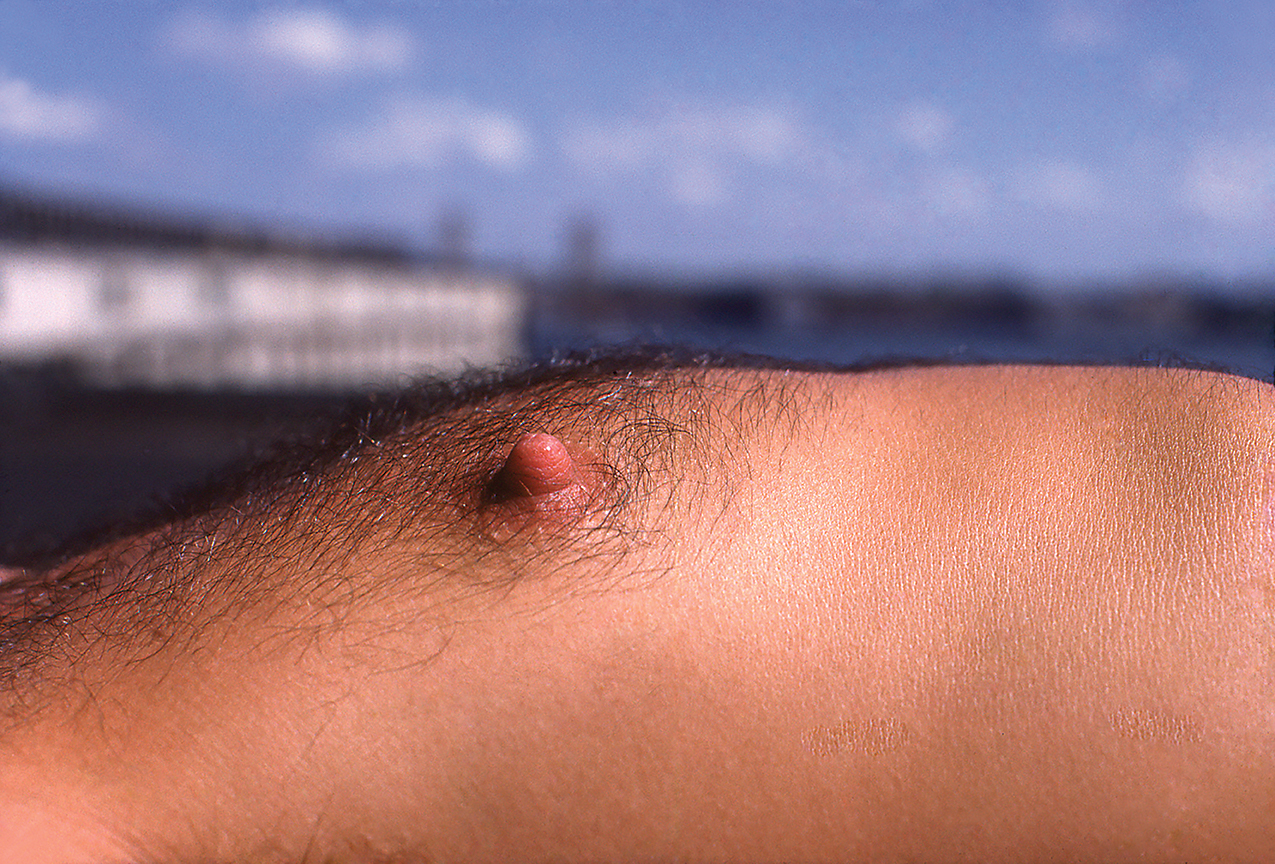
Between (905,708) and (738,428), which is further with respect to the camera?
(738,428)

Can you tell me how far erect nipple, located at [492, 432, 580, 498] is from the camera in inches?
48.8

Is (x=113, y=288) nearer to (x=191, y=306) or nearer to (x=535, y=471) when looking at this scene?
(x=191, y=306)

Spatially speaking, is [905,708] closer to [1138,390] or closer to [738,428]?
[738,428]

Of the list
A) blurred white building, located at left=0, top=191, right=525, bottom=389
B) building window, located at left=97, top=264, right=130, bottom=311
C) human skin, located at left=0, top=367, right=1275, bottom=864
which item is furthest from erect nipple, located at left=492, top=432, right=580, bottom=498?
building window, located at left=97, top=264, right=130, bottom=311

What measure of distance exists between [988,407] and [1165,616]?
0.38 metres

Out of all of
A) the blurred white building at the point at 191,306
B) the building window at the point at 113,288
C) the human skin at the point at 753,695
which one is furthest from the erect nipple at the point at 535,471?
the building window at the point at 113,288

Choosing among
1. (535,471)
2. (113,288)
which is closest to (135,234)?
(113,288)

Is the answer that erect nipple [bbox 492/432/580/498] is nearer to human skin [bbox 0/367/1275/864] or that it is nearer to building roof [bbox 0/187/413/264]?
human skin [bbox 0/367/1275/864]

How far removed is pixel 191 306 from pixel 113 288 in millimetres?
1934

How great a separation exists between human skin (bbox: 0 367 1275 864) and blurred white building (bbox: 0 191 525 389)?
1081cm

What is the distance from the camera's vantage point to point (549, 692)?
111 centimetres

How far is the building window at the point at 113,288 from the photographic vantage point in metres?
17.9

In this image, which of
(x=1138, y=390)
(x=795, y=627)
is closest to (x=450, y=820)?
(x=795, y=627)

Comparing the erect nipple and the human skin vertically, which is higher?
the erect nipple
